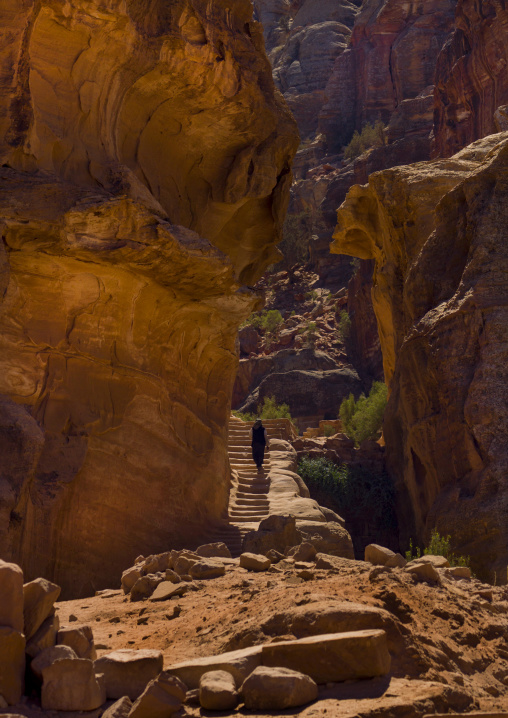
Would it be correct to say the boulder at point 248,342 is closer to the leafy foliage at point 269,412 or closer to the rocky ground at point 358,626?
the leafy foliage at point 269,412

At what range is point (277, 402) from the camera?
33.3 metres

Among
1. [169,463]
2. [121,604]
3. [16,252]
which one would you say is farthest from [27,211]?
[121,604]

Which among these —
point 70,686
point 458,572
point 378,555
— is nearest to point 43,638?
point 70,686

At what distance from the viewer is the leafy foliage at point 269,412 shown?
27259mm

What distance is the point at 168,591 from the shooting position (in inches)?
264

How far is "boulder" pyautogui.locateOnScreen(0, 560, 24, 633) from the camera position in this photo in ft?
12.5

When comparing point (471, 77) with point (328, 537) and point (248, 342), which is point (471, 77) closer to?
point (248, 342)

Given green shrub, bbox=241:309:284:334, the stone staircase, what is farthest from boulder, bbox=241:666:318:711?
green shrub, bbox=241:309:284:334

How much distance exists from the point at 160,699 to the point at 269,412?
984 inches

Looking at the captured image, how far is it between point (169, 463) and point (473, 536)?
4.29m

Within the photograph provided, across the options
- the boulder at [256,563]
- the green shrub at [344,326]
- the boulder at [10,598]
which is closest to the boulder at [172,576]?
the boulder at [256,563]

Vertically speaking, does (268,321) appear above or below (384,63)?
below

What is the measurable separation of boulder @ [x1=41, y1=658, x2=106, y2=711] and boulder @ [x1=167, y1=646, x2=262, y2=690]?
18.4 inches

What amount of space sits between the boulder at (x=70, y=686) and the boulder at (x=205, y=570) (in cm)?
387
